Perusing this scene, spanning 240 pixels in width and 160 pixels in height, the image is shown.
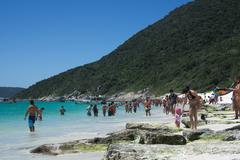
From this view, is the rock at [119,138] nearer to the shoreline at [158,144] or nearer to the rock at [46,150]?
the shoreline at [158,144]

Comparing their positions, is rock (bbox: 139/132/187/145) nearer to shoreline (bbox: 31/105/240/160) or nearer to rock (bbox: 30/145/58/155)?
shoreline (bbox: 31/105/240/160)

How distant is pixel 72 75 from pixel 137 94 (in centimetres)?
7121

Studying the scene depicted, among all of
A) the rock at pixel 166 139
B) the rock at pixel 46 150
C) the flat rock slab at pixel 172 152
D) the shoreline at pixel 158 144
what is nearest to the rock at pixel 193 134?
the shoreline at pixel 158 144

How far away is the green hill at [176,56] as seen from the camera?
102188 millimetres

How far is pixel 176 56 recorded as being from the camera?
439 feet

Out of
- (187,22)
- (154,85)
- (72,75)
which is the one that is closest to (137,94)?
(154,85)

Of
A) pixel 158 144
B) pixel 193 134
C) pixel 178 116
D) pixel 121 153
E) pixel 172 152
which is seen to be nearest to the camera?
pixel 172 152

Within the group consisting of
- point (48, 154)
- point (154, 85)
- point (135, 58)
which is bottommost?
point (48, 154)

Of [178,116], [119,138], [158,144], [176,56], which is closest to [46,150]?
[119,138]

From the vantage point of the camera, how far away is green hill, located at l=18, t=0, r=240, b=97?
102188mm

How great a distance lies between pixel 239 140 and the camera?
27.7ft

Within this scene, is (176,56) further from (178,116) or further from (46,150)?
(46,150)

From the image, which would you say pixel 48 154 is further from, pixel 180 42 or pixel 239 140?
pixel 180 42

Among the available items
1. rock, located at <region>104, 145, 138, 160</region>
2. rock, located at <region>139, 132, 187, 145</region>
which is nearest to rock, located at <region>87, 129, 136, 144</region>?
rock, located at <region>139, 132, 187, 145</region>
